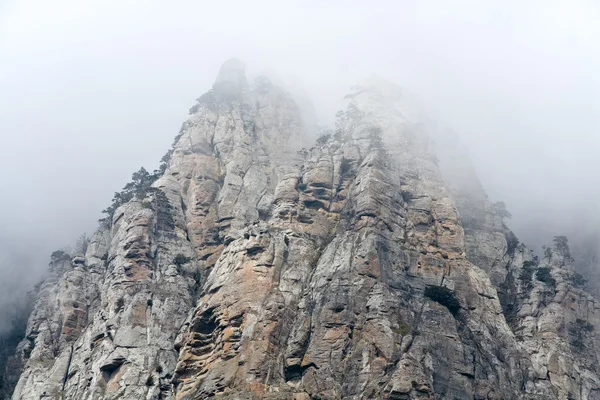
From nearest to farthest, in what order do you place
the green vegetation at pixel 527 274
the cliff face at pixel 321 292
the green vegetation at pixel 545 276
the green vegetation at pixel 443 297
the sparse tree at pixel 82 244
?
the cliff face at pixel 321 292 → the green vegetation at pixel 443 297 → the green vegetation at pixel 545 276 → the green vegetation at pixel 527 274 → the sparse tree at pixel 82 244

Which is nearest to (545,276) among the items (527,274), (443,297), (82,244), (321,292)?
(527,274)

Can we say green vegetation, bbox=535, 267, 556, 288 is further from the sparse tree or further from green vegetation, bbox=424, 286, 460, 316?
the sparse tree

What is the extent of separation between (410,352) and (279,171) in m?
46.5

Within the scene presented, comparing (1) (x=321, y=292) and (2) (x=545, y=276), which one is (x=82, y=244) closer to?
(1) (x=321, y=292)

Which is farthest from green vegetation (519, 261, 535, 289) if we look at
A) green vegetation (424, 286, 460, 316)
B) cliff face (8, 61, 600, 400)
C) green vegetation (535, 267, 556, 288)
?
green vegetation (424, 286, 460, 316)

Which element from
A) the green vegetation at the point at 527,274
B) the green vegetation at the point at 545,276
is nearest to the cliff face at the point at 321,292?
the green vegetation at the point at 545,276

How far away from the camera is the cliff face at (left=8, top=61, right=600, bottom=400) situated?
6969 cm

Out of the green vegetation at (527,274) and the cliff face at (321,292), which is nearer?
the cliff face at (321,292)

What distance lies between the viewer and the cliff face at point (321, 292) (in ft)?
229

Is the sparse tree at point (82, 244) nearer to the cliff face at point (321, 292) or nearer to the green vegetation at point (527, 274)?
the cliff face at point (321, 292)

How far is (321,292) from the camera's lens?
75000 millimetres

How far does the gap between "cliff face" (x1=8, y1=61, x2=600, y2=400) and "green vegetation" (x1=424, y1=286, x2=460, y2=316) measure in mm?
171

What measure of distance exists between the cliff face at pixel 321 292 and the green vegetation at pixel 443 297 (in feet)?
0.56

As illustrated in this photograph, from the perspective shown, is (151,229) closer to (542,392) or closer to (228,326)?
(228,326)
